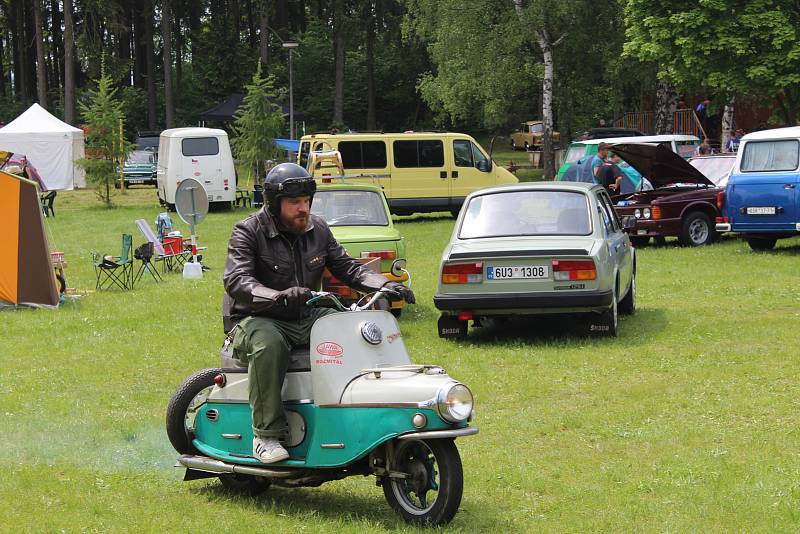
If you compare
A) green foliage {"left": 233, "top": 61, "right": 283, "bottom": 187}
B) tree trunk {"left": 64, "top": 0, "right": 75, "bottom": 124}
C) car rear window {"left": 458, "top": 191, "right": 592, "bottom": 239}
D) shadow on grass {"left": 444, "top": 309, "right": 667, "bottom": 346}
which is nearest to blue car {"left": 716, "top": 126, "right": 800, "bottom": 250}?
shadow on grass {"left": 444, "top": 309, "right": 667, "bottom": 346}

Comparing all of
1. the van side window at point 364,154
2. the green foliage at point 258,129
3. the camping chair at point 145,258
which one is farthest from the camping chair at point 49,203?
the camping chair at point 145,258

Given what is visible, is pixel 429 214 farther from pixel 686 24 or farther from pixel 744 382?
pixel 744 382

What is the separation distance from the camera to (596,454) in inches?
293

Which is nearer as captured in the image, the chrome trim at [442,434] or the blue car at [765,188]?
the chrome trim at [442,434]

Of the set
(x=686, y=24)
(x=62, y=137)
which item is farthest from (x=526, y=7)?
(x=62, y=137)

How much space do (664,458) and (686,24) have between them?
74.8 feet

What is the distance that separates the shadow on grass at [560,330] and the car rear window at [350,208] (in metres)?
2.60

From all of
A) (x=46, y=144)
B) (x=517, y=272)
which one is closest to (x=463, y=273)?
(x=517, y=272)

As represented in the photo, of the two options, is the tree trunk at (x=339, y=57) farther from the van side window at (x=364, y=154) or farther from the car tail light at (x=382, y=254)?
the car tail light at (x=382, y=254)

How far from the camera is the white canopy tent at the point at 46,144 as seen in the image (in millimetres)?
44312

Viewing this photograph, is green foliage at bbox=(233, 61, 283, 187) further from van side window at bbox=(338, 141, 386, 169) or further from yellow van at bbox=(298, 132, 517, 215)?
van side window at bbox=(338, 141, 386, 169)

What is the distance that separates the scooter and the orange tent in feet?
35.3

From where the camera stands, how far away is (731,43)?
27969 millimetres

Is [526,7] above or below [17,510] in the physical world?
above
